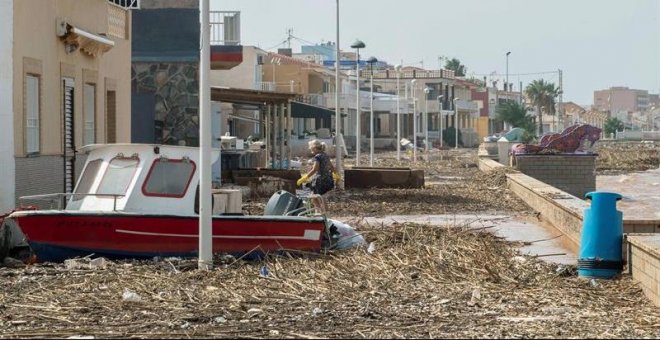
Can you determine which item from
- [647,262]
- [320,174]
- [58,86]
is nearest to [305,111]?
[320,174]

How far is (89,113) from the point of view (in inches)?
1008

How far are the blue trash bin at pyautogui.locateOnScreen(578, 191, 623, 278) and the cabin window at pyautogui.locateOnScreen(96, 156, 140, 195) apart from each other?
6278 millimetres

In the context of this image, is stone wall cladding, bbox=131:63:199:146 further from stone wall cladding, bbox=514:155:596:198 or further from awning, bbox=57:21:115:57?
stone wall cladding, bbox=514:155:596:198

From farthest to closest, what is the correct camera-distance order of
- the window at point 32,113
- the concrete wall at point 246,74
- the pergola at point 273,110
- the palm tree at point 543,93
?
the palm tree at point 543,93
the concrete wall at point 246,74
the pergola at point 273,110
the window at point 32,113

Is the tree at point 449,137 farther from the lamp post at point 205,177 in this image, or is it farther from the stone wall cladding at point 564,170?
the lamp post at point 205,177

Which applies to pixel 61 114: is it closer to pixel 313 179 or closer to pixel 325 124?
pixel 313 179

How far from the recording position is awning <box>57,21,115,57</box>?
22.8 m

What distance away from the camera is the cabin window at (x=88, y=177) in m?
17.5

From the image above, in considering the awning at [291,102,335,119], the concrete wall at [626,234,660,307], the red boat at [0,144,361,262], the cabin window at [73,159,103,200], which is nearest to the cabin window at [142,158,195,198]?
the red boat at [0,144,361,262]

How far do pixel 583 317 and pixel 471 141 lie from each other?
105 m

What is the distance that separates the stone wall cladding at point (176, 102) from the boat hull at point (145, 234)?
16130 mm

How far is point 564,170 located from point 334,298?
23478 millimetres

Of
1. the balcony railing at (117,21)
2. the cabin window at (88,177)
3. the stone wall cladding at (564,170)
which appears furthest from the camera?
the stone wall cladding at (564,170)

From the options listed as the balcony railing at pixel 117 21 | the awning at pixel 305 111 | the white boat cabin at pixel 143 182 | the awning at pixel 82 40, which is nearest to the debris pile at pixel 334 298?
the white boat cabin at pixel 143 182
